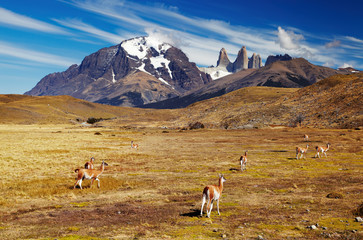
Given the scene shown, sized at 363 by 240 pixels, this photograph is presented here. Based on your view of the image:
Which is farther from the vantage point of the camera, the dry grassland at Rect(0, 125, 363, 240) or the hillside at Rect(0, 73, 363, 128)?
the hillside at Rect(0, 73, 363, 128)

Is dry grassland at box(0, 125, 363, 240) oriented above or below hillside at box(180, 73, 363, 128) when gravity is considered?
below

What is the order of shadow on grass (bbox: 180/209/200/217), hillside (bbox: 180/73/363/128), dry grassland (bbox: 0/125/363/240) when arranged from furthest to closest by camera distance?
hillside (bbox: 180/73/363/128), shadow on grass (bbox: 180/209/200/217), dry grassland (bbox: 0/125/363/240)

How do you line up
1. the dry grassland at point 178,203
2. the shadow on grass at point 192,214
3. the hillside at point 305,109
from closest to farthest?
the dry grassland at point 178,203 < the shadow on grass at point 192,214 < the hillside at point 305,109

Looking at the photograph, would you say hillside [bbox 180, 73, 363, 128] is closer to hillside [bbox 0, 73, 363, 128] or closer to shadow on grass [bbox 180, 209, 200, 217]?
hillside [bbox 0, 73, 363, 128]

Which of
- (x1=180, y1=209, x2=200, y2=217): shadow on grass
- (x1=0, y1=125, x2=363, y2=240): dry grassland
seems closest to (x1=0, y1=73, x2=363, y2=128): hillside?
(x1=0, y1=125, x2=363, y2=240): dry grassland

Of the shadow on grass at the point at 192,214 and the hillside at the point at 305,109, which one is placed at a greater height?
the hillside at the point at 305,109

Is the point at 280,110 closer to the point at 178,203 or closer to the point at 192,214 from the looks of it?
the point at 178,203

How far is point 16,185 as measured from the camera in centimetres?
2366

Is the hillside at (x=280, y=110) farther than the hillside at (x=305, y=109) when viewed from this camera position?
Yes

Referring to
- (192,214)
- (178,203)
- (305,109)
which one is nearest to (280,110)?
(305,109)

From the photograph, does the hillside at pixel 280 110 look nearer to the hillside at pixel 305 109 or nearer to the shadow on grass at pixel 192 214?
the hillside at pixel 305 109

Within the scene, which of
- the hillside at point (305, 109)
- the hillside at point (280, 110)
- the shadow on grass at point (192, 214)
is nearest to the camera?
the shadow on grass at point (192, 214)

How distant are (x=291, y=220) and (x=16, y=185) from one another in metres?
21.4

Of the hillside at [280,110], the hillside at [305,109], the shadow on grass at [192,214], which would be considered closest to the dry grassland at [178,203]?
the shadow on grass at [192,214]
